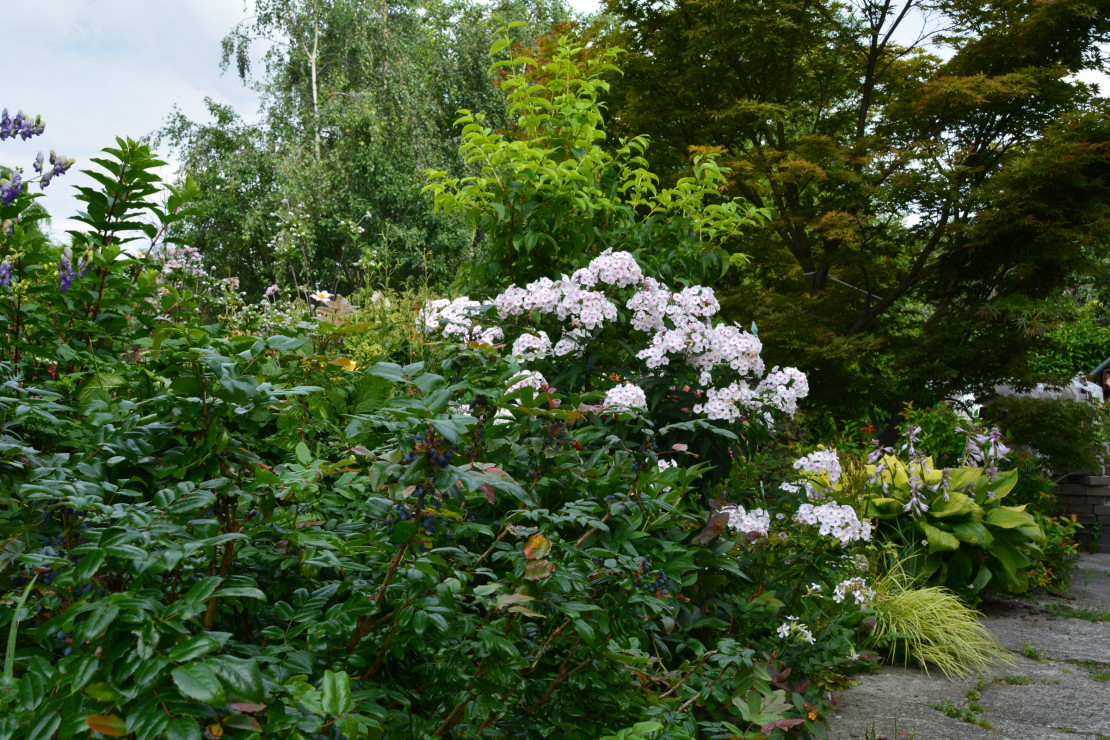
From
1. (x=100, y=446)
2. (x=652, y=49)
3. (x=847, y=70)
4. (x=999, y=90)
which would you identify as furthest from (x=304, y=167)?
(x=100, y=446)

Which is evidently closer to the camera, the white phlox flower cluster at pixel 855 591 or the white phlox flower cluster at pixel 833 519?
the white phlox flower cluster at pixel 833 519

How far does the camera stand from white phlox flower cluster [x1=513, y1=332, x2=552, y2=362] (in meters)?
2.74

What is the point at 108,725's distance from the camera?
88cm

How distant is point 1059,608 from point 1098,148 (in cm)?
357

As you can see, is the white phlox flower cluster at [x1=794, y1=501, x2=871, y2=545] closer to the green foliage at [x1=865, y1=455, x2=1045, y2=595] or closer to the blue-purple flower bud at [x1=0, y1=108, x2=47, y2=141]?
the green foliage at [x1=865, y1=455, x2=1045, y2=595]

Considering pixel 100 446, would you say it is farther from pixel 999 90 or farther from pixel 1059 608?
pixel 999 90

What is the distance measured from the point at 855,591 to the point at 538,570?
2619mm

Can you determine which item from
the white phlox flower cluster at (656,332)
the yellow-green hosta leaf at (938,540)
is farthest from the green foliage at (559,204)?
the yellow-green hosta leaf at (938,540)

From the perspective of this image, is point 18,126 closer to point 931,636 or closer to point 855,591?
point 855,591

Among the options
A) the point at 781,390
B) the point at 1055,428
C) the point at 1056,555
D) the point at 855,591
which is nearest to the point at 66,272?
the point at 781,390

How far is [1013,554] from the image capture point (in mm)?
4621

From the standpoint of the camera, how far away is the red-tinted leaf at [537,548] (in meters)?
1.34

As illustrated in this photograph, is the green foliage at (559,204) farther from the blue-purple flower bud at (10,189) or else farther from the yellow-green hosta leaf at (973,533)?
the yellow-green hosta leaf at (973,533)

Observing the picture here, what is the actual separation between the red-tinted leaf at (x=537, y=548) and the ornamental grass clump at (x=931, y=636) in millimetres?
2700
